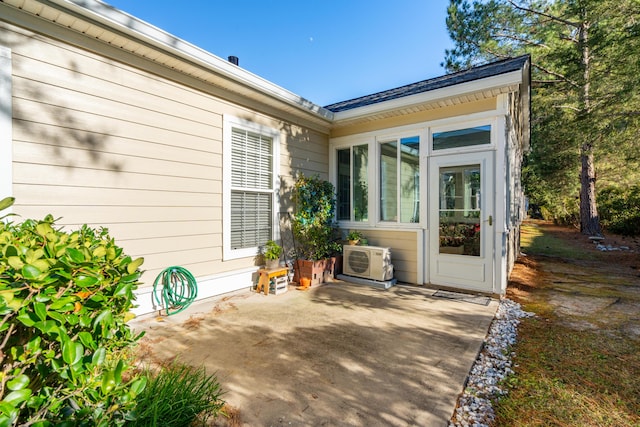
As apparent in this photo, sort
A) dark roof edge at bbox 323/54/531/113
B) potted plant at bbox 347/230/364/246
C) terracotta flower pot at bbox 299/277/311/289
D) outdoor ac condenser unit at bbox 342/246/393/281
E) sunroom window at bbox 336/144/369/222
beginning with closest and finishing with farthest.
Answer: dark roof edge at bbox 323/54/531/113 < terracotta flower pot at bbox 299/277/311/289 < outdoor ac condenser unit at bbox 342/246/393/281 < potted plant at bbox 347/230/364/246 < sunroom window at bbox 336/144/369/222

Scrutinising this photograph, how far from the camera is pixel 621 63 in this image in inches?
221

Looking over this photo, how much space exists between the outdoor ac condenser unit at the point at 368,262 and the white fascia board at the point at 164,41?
8.59 feet

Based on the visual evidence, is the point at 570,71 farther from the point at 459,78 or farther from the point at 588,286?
the point at 588,286

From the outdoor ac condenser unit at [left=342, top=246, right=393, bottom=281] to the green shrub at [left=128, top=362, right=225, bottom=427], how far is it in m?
3.31

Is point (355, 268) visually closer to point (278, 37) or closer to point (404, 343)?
point (404, 343)

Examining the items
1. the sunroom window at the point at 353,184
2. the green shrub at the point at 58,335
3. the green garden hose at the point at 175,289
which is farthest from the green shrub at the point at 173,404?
the sunroom window at the point at 353,184

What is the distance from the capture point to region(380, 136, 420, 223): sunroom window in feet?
15.9

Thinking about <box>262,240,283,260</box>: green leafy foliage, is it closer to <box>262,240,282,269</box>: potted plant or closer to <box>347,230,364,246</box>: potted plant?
<box>262,240,282,269</box>: potted plant

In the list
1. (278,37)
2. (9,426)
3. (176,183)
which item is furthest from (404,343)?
(278,37)

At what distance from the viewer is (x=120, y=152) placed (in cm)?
304

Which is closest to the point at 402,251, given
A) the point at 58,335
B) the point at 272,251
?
the point at 272,251

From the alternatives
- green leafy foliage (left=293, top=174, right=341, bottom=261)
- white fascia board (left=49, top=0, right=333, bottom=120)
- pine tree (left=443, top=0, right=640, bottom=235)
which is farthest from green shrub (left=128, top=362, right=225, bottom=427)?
pine tree (left=443, top=0, right=640, bottom=235)

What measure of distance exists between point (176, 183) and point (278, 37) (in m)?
6.16

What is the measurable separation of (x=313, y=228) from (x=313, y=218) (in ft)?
0.56
